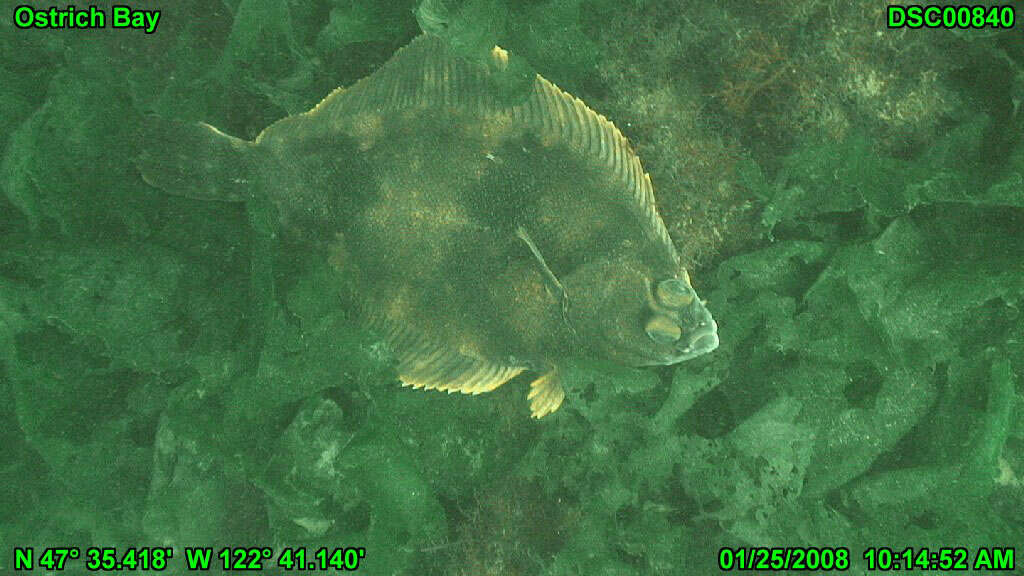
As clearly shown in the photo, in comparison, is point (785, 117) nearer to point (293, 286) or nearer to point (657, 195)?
point (657, 195)

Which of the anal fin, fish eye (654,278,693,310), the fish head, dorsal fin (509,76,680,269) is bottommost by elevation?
the anal fin

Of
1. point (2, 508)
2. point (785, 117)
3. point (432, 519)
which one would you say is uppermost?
point (785, 117)

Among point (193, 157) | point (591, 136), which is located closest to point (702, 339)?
point (591, 136)

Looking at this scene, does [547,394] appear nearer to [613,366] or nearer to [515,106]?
[613,366]

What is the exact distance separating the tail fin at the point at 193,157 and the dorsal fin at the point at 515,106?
38 centimetres

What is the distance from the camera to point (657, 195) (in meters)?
2.53

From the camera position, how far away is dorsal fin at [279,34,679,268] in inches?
93.4

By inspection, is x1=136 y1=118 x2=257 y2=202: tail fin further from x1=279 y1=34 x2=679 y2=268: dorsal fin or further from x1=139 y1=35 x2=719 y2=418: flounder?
x1=279 y1=34 x2=679 y2=268: dorsal fin

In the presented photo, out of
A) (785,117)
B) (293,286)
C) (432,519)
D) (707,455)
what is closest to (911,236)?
(785,117)

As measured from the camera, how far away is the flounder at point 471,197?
233 centimetres

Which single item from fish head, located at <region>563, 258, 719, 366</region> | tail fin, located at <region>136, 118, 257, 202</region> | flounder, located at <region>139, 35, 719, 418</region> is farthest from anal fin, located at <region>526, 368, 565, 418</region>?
tail fin, located at <region>136, 118, 257, 202</region>

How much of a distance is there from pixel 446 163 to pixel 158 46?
131 cm

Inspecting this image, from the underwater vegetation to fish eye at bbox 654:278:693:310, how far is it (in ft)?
1.27

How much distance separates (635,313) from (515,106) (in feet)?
2.96
